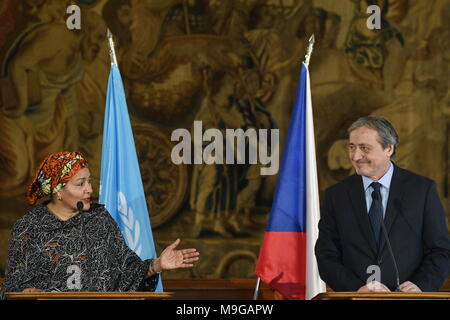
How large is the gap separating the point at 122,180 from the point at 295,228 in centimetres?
142

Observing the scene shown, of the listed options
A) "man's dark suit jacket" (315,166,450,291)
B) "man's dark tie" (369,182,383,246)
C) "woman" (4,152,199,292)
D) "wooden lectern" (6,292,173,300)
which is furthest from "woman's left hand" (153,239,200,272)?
"man's dark tie" (369,182,383,246)

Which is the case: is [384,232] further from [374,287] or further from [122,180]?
[122,180]

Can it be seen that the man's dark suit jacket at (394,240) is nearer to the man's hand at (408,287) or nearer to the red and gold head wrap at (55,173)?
the man's hand at (408,287)


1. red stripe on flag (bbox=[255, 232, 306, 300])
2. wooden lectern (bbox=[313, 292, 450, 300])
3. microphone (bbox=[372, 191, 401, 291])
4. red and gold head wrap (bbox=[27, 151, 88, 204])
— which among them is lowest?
red stripe on flag (bbox=[255, 232, 306, 300])

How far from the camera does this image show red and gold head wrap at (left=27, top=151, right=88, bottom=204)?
16.3 feet

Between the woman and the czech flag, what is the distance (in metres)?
2.07

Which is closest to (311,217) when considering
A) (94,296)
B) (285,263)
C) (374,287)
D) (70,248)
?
(285,263)

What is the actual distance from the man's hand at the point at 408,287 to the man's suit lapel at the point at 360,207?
264 millimetres

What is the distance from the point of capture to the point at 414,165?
27.7ft

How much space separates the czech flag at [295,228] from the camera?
689 centimetres

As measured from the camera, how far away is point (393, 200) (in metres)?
4.81

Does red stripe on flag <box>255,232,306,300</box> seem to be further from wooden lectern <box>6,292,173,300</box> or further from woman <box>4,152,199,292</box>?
wooden lectern <box>6,292,173,300</box>

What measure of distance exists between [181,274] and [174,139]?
128 cm

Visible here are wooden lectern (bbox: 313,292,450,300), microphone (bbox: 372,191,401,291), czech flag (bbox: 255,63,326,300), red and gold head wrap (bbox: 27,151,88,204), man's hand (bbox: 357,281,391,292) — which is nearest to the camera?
wooden lectern (bbox: 313,292,450,300)
